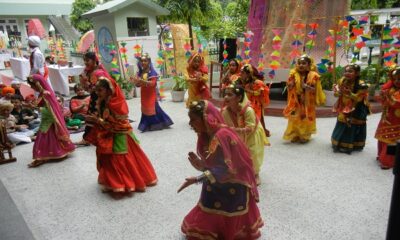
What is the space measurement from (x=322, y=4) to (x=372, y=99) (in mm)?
2650

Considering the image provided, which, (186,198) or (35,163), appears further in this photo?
(35,163)

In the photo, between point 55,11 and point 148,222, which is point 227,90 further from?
point 55,11

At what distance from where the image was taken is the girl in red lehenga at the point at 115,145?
3.74 meters

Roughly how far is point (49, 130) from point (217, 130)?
11.9 ft

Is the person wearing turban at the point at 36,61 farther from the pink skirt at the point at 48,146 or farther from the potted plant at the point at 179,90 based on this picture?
the pink skirt at the point at 48,146

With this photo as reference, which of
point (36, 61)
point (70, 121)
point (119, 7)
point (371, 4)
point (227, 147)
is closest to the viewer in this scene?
point (227, 147)

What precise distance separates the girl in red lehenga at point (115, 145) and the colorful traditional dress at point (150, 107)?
256 cm

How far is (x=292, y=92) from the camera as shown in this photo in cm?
549

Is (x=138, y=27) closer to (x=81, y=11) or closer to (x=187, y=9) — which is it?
(x=187, y=9)

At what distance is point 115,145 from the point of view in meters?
3.91

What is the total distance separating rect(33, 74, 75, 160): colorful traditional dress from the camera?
498 centimetres

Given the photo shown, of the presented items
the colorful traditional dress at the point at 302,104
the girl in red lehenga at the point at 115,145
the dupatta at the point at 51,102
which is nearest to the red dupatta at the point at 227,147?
the girl in red lehenga at the point at 115,145

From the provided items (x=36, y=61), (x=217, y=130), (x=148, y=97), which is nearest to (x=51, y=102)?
(x=148, y=97)

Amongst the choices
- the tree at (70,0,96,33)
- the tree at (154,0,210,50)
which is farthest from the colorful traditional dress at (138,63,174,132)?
the tree at (70,0,96,33)
